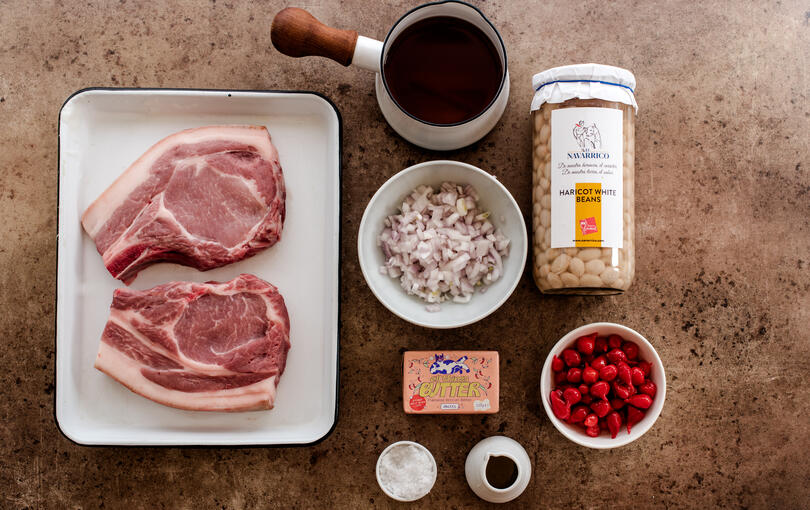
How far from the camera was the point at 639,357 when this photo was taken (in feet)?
3.95

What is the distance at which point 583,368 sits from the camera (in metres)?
1.20

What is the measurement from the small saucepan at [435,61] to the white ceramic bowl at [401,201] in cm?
9

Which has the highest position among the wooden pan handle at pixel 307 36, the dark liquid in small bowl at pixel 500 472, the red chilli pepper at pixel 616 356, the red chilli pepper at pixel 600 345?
the wooden pan handle at pixel 307 36

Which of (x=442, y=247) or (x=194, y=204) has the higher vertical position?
(x=194, y=204)

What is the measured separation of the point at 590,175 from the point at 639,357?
453mm

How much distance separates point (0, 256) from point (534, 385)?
1369 millimetres

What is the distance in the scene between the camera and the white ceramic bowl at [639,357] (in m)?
1.15

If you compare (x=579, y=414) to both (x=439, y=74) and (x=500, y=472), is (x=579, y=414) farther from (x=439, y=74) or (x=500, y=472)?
(x=439, y=74)

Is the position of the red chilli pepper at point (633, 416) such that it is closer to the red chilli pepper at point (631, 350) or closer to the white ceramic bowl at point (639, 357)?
the white ceramic bowl at point (639, 357)

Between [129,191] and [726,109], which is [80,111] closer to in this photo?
[129,191]

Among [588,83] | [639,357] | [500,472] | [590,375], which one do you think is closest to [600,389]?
[590,375]

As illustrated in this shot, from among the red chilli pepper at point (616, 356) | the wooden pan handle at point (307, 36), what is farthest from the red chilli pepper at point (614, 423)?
the wooden pan handle at point (307, 36)

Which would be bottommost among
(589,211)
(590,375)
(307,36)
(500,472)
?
(500,472)

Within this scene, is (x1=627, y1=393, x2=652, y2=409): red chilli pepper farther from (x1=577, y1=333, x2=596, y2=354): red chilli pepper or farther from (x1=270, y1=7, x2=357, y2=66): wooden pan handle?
(x1=270, y1=7, x2=357, y2=66): wooden pan handle
